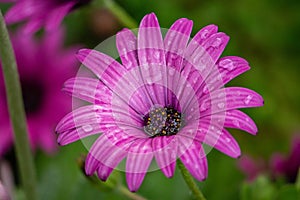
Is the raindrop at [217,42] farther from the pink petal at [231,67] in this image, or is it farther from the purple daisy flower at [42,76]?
the purple daisy flower at [42,76]

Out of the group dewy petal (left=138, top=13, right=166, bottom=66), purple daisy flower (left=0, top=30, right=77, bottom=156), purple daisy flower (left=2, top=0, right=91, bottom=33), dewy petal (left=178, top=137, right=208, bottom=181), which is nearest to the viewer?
dewy petal (left=178, top=137, right=208, bottom=181)

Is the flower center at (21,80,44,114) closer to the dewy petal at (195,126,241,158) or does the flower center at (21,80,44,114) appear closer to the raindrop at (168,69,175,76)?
the raindrop at (168,69,175,76)

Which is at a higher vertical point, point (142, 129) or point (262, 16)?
point (142, 129)

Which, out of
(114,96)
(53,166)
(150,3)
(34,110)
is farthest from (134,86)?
(150,3)

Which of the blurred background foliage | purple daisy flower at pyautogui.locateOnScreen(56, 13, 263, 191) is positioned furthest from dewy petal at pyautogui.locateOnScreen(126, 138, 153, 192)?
the blurred background foliage

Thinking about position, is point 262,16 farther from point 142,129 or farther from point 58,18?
point 142,129

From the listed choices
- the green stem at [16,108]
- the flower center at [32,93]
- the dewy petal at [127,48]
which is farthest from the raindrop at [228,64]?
the flower center at [32,93]
